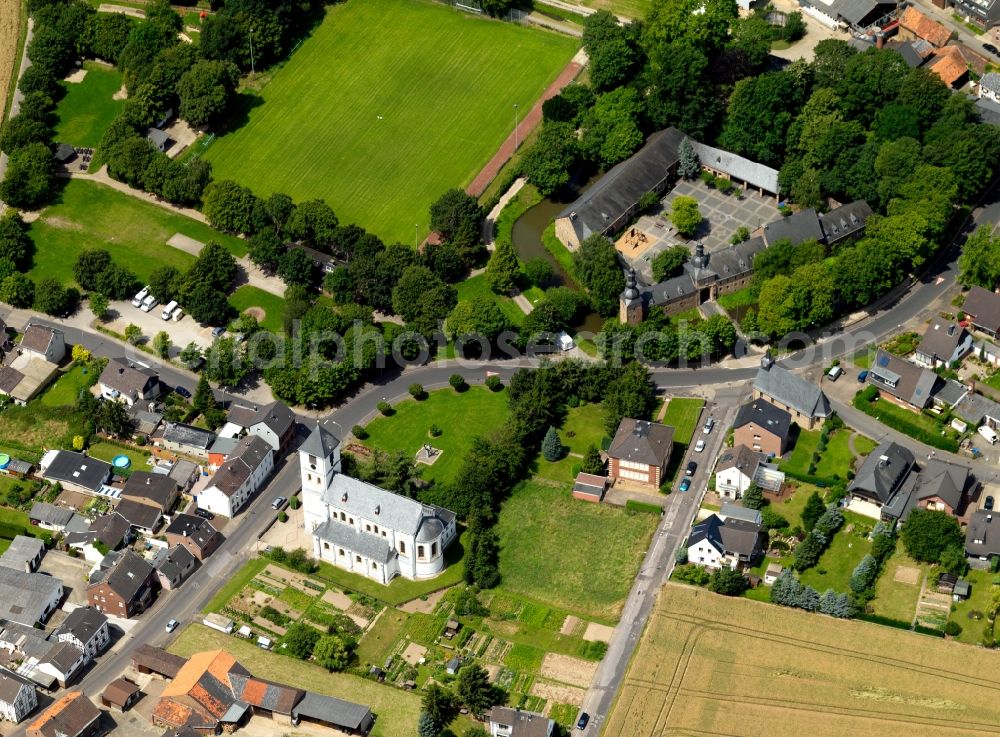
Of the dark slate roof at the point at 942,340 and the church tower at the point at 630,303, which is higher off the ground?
the dark slate roof at the point at 942,340

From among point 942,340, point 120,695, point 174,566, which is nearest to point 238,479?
point 174,566

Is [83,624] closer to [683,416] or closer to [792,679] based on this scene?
[792,679]

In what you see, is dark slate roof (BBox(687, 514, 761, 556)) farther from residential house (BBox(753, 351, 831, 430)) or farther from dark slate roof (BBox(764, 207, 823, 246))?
dark slate roof (BBox(764, 207, 823, 246))

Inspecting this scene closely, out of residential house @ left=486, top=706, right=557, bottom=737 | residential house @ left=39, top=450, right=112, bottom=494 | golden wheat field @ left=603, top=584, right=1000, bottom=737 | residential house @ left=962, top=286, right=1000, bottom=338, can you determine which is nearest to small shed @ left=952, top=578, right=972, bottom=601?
golden wheat field @ left=603, top=584, right=1000, bottom=737

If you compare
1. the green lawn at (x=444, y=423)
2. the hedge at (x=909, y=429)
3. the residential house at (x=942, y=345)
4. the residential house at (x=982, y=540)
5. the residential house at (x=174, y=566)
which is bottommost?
the residential house at (x=174, y=566)

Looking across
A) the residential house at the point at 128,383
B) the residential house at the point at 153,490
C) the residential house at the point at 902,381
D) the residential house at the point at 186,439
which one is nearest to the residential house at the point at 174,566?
the residential house at the point at 153,490

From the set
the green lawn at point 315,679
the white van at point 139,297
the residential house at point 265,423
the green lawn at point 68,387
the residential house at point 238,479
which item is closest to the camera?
the green lawn at point 315,679

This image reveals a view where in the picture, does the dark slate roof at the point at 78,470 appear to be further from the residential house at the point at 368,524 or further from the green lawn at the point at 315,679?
the residential house at the point at 368,524

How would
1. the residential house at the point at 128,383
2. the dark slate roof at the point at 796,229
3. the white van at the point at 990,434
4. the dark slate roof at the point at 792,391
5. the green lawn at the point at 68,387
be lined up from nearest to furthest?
the white van at the point at 990,434
the dark slate roof at the point at 792,391
the residential house at the point at 128,383
the green lawn at the point at 68,387
the dark slate roof at the point at 796,229
